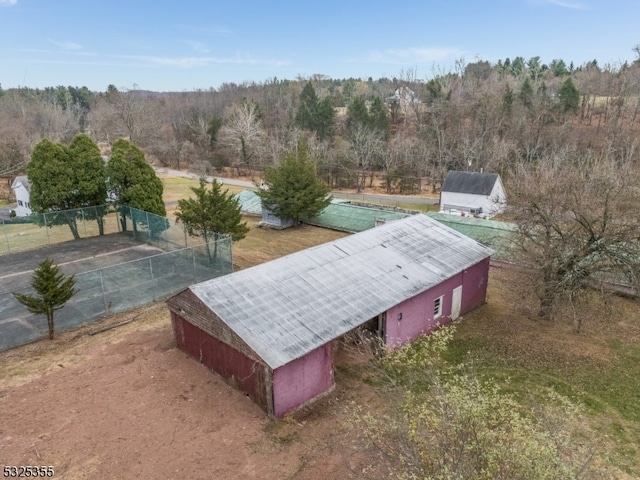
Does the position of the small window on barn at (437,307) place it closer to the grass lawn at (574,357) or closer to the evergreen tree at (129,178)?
the grass lawn at (574,357)

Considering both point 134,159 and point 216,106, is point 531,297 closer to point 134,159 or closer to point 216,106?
point 134,159

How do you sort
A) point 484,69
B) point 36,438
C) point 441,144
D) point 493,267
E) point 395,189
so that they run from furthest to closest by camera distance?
point 484,69
point 441,144
point 395,189
point 493,267
point 36,438

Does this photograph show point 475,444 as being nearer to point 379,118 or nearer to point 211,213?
point 211,213

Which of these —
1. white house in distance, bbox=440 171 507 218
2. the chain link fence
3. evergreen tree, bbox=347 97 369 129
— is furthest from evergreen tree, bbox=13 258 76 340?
evergreen tree, bbox=347 97 369 129

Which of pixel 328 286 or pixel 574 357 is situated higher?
pixel 328 286

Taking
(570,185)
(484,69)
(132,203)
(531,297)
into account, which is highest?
(484,69)

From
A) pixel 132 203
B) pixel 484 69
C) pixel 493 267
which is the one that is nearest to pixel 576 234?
pixel 493 267

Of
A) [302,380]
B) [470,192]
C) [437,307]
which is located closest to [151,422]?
[302,380]
